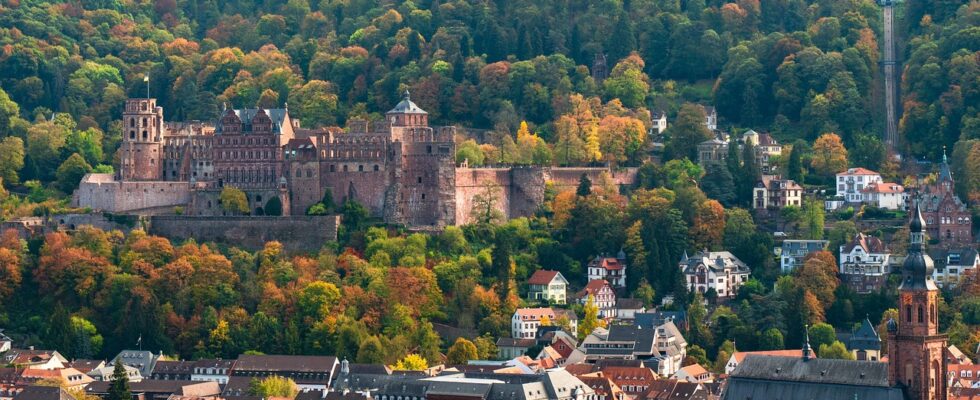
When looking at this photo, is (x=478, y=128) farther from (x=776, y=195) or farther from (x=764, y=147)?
(x=776, y=195)

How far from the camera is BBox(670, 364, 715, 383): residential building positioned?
98.6 m

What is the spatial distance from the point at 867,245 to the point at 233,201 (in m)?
28.4

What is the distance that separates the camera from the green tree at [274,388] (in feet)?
316

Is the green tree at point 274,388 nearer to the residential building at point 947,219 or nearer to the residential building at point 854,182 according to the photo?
the residential building at point 947,219

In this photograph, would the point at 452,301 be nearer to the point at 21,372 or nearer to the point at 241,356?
the point at 241,356

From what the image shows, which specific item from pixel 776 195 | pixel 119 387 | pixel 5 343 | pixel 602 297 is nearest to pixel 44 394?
pixel 119 387

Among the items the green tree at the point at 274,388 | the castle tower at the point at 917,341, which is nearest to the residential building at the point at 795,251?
the green tree at the point at 274,388

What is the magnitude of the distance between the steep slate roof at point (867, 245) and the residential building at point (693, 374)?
11676 millimetres

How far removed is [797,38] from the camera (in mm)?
132250

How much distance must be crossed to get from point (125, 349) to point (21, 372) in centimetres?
656

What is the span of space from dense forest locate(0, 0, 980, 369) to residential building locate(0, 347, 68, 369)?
220 centimetres

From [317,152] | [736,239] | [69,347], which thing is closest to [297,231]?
[317,152]

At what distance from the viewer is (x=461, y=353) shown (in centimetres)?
10319

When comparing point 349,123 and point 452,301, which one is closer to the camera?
point 452,301
